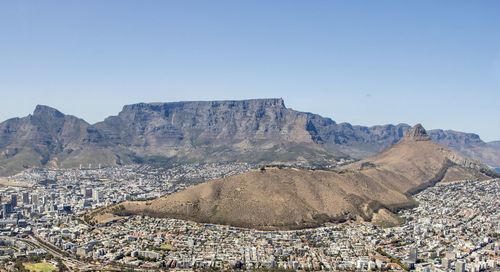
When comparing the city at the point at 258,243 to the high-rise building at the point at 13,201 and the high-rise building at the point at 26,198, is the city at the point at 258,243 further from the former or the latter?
the high-rise building at the point at 26,198

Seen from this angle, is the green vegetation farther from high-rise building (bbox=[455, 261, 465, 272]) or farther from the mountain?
high-rise building (bbox=[455, 261, 465, 272])

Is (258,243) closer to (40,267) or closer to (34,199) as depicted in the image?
(40,267)

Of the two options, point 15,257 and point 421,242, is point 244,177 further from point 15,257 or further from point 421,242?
point 15,257

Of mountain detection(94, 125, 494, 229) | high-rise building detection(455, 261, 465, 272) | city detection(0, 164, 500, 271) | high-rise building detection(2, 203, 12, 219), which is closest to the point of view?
high-rise building detection(455, 261, 465, 272)

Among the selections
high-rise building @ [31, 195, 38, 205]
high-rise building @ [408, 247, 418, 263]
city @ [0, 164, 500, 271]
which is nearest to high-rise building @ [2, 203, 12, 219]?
city @ [0, 164, 500, 271]

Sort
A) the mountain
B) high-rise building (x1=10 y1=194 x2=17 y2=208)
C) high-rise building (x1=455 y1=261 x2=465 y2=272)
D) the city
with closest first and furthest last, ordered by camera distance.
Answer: high-rise building (x1=455 y1=261 x2=465 y2=272), the city, the mountain, high-rise building (x1=10 y1=194 x2=17 y2=208)

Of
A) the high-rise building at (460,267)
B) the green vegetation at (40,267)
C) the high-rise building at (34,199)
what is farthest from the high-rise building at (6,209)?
the high-rise building at (460,267)

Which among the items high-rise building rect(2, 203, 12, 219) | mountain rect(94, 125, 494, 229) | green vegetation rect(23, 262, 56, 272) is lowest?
green vegetation rect(23, 262, 56, 272)

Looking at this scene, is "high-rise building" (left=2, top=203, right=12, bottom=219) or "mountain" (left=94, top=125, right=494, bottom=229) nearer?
"mountain" (left=94, top=125, right=494, bottom=229)

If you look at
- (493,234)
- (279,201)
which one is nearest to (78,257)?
(279,201)
